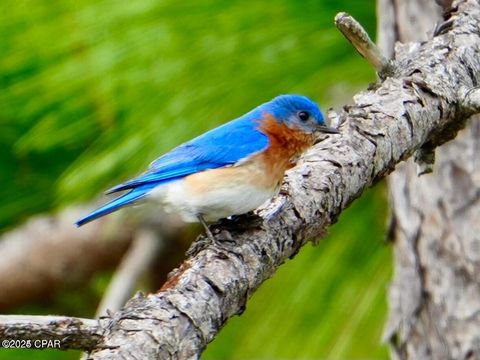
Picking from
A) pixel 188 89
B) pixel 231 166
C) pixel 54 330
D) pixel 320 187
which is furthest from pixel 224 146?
pixel 54 330

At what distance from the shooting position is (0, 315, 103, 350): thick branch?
1747 millimetres

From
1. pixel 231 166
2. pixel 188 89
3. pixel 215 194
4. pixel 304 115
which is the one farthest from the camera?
pixel 188 89

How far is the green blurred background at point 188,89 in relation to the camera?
301cm

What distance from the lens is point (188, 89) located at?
304 cm

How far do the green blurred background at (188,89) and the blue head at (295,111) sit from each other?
0.60ft

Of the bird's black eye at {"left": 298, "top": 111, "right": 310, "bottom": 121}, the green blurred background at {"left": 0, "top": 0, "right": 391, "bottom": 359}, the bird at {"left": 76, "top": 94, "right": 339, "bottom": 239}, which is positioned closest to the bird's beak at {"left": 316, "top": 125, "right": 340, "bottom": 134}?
the bird at {"left": 76, "top": 94, "right": 339, "bottom": 239}

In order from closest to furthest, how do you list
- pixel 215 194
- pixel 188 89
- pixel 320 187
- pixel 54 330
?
pixel 54 330 → pixel 320 187 → pixel 215 194 → pixel 188 89

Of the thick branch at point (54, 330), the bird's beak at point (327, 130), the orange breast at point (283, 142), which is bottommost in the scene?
the thick branch at point (54, 330)

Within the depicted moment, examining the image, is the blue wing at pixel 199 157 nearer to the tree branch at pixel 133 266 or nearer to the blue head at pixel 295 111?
the blue head at pixel 295 111

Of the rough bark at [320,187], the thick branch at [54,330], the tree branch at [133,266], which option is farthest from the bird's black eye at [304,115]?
the thick branch at [54,330]

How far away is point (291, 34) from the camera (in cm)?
307

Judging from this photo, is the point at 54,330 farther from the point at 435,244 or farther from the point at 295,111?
the point at 435,244

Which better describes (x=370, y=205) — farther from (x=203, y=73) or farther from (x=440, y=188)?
(x=203, y=73)

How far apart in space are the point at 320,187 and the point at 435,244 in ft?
2.94
